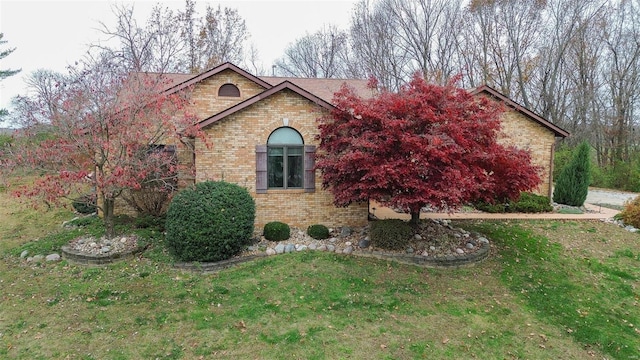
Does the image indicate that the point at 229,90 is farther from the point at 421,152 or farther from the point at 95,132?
the point at 421,152

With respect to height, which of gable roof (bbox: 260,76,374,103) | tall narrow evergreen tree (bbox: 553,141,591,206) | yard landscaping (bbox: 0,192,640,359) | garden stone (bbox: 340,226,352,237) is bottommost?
yard landscaping (bbox: 0,192,640,359)

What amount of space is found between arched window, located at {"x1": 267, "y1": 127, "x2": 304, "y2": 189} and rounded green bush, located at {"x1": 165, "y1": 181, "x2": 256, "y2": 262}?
191 cm

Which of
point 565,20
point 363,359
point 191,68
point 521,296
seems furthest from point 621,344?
point 191,68

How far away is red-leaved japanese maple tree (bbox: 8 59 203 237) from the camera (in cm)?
830

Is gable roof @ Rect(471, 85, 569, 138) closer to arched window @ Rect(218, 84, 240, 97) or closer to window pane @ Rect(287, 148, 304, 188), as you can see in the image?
window pane @ Rect(287, 148, 304, 188)

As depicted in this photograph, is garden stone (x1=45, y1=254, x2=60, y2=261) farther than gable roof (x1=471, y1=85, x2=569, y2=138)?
No

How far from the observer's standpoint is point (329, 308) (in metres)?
6.59

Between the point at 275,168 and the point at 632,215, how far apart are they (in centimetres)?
1141

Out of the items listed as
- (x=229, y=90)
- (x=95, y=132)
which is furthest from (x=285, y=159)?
(x=95, y=132)

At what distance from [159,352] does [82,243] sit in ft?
17.9

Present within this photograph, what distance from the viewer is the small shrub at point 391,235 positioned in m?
8.95

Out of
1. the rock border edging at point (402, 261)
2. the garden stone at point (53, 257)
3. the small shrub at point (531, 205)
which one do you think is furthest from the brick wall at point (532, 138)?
the garden stone at point (53, 257)

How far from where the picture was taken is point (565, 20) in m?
24.5

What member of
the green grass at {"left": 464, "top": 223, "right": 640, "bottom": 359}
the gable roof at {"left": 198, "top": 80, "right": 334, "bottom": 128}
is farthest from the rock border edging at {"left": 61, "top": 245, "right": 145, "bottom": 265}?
the green grass at {"left": 464, "top": 223, "right": 640, "bottom": 359}
